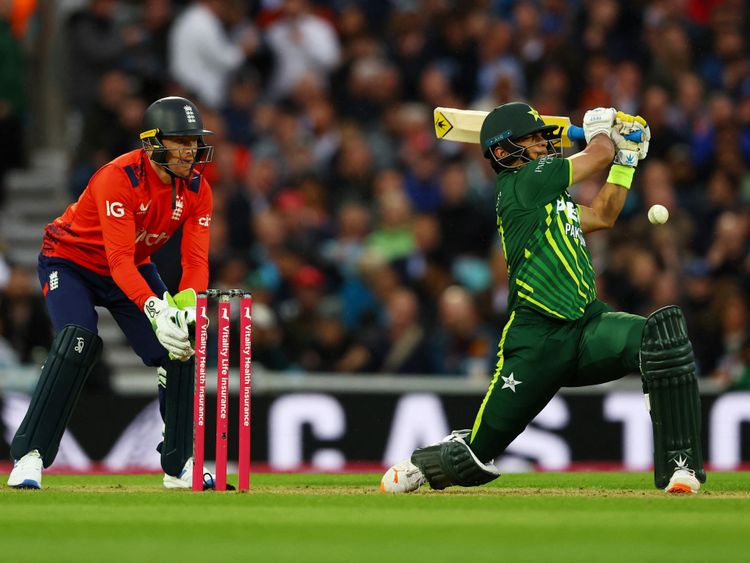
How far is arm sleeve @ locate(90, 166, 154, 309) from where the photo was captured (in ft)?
28.1

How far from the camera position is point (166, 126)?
877 cm

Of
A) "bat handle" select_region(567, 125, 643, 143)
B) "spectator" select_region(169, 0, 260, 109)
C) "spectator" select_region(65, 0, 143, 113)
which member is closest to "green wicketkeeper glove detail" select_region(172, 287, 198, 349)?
"bat handle" select_region(567, 125, 643, 143)

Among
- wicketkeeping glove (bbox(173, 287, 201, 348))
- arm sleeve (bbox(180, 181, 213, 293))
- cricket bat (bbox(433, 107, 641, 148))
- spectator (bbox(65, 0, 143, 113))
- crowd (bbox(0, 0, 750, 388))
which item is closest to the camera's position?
wicketkeeping glove (bbox(173, 287, 201, 348))

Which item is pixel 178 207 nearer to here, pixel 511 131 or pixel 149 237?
pixel 149 237

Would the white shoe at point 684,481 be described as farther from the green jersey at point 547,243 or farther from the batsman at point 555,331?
the green jersey at point 547,243

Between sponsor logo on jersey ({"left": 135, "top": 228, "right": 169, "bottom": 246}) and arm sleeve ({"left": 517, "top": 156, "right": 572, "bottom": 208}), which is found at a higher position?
arm sleeve ({"left": 517, "top": 156, "right": 572, "bottom": 208})

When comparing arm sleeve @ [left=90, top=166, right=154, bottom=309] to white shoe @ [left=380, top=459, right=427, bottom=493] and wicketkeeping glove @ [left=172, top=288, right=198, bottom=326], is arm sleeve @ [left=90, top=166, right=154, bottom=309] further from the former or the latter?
white shoe @ [left=380, top=459, right=427, bottom=493]

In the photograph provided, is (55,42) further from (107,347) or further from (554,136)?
(554,136)

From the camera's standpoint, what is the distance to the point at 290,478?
10305 mm

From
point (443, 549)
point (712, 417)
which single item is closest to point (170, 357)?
point (443, 549)

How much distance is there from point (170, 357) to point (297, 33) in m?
8.25

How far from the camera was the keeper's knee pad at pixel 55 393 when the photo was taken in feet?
28.8

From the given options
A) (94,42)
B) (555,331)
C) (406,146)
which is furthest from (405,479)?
(94,42)

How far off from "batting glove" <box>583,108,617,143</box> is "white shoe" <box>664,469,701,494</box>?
1808mm
